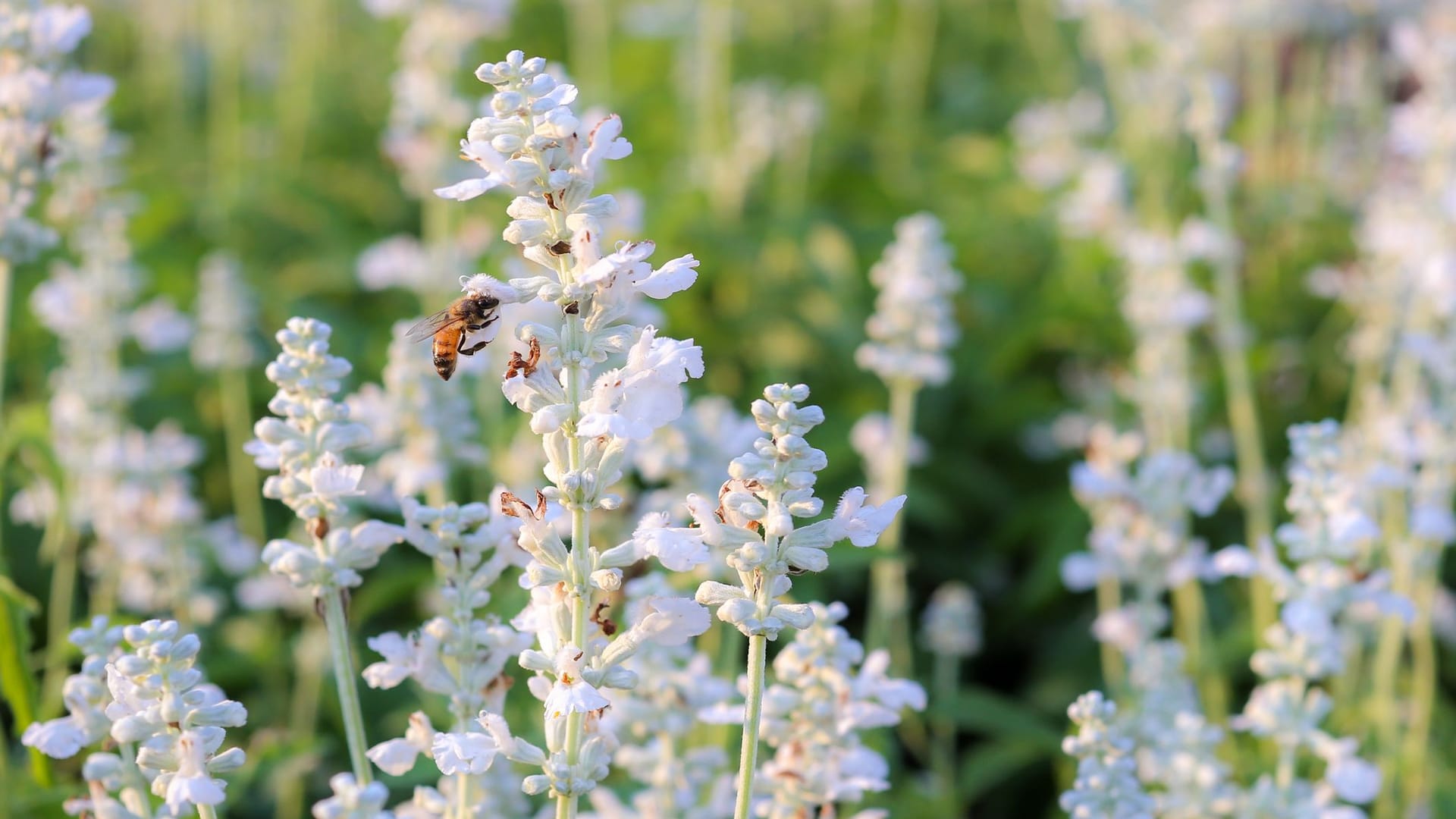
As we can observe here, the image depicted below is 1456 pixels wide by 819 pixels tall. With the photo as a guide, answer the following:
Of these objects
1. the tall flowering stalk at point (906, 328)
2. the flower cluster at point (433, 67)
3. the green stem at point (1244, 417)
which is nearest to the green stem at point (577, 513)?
the tall flowering stalk at point (906, 328)

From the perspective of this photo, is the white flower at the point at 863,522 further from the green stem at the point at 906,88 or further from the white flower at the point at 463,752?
the green stem at the point at 906,88

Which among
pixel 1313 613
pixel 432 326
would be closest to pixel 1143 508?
pixel 1313 613

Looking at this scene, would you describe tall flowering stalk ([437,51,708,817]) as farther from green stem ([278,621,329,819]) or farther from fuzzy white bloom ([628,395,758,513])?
green stem ([278,621,329,819])

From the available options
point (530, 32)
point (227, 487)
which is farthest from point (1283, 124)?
point (227, 487)

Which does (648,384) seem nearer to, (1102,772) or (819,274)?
(1102,772)

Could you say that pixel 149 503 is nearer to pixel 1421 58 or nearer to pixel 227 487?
pixel 227 487

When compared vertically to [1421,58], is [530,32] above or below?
above
